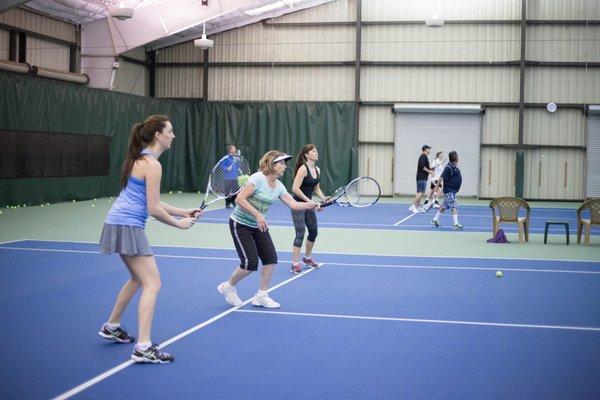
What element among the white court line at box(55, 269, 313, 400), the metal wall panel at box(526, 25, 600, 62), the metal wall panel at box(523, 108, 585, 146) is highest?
the metal wall panel at box(526, 25, 600, 62)

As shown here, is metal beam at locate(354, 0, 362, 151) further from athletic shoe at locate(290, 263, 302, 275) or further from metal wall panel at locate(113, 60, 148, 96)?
athletic shoe at locate(290, 263, 302, 275)

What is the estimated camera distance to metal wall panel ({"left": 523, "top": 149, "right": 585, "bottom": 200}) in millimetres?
28625

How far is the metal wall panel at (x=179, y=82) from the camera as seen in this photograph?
31625 mm

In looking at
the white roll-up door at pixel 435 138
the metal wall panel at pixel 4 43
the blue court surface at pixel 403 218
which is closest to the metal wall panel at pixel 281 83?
the white roll-up door at pixel 435 138

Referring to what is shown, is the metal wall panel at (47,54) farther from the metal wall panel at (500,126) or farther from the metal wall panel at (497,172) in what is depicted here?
the metal wall panel at (497,172)

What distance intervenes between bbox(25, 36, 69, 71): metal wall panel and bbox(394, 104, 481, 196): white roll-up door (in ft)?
38.4

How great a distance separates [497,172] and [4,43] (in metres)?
17.2

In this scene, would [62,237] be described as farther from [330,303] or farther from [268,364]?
[268,364]

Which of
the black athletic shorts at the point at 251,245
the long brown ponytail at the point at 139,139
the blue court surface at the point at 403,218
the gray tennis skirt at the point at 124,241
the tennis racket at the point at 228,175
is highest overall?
the long brown ponytail at the point at 139,139

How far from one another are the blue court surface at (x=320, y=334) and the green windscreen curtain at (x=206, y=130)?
48.4ft

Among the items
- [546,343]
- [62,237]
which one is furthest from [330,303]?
[62,237]

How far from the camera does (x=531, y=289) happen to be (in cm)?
919

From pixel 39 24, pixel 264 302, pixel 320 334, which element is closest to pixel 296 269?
pixel 264 302

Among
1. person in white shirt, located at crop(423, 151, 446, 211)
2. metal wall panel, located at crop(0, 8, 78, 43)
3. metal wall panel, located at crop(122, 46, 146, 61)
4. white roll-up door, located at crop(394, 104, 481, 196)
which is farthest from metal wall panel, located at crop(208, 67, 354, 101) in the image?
person in white shirt, located at crop(423, 151, 446, 211)
